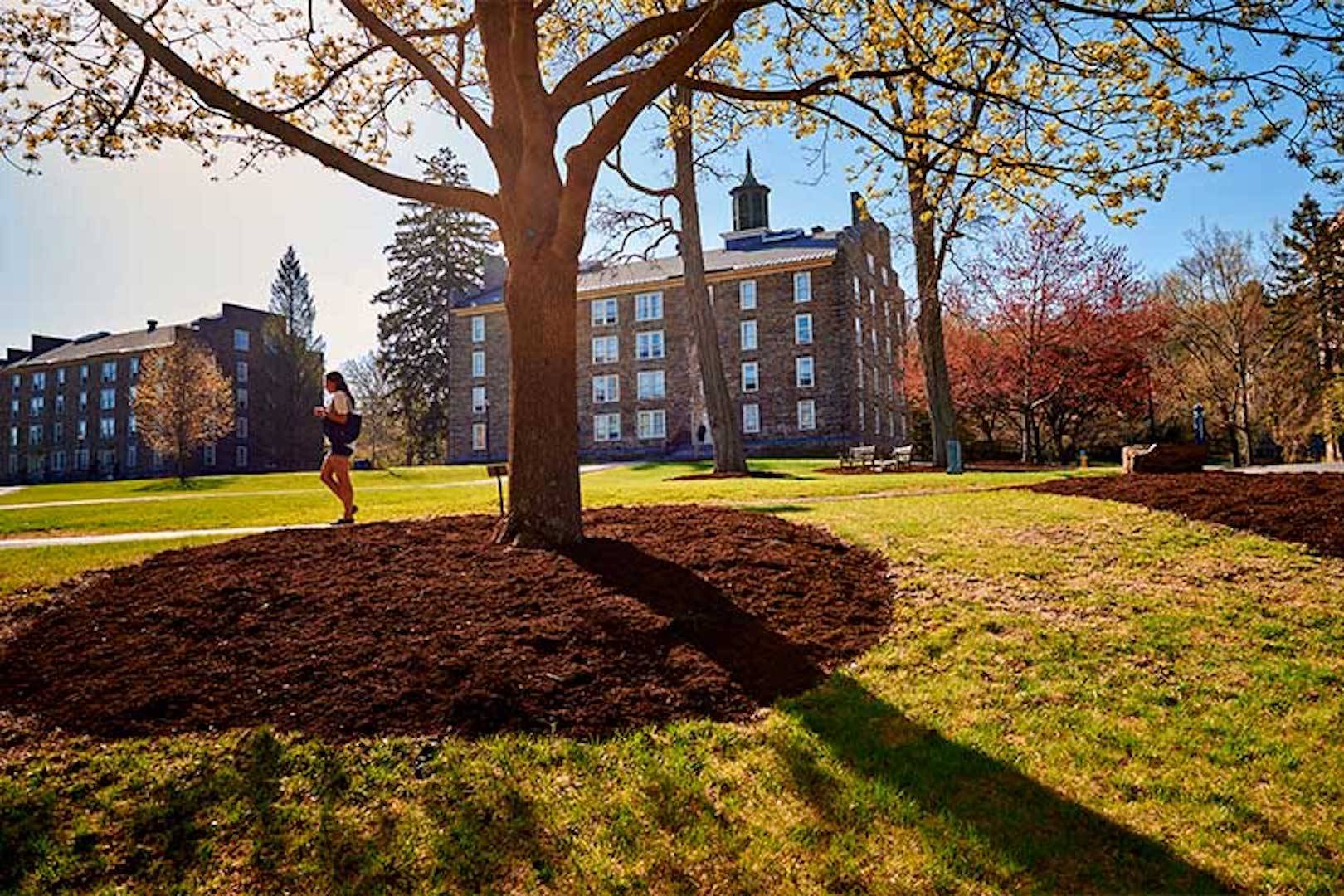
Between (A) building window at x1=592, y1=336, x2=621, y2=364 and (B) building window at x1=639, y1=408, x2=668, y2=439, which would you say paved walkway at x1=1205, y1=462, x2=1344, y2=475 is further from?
(A) building window at x1=592, y1=336, x2=621, y2=364

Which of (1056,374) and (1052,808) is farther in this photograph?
(1056,374)

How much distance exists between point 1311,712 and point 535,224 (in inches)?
245

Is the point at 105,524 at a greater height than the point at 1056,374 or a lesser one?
lesser

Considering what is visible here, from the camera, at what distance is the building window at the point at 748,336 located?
3950 cm

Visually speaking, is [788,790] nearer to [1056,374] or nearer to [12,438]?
[1056,374]

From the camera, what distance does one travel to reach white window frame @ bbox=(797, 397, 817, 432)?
37.9m

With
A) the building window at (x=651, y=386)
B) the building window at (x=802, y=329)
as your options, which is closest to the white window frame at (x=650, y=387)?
the building window at (x=651, y=386)

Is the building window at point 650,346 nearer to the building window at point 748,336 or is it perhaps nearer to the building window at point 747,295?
the building window at point 748,336

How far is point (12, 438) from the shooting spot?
208ft

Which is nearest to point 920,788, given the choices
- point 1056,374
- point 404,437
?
point 1056,374

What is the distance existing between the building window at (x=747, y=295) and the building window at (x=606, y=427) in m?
9.29

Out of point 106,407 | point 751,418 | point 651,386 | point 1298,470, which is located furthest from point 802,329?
point 106,407

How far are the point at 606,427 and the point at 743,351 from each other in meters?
8.97

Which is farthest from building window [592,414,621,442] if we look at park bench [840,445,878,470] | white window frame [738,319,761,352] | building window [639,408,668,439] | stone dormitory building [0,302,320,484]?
stone dormitory building [0,302,320,484]
